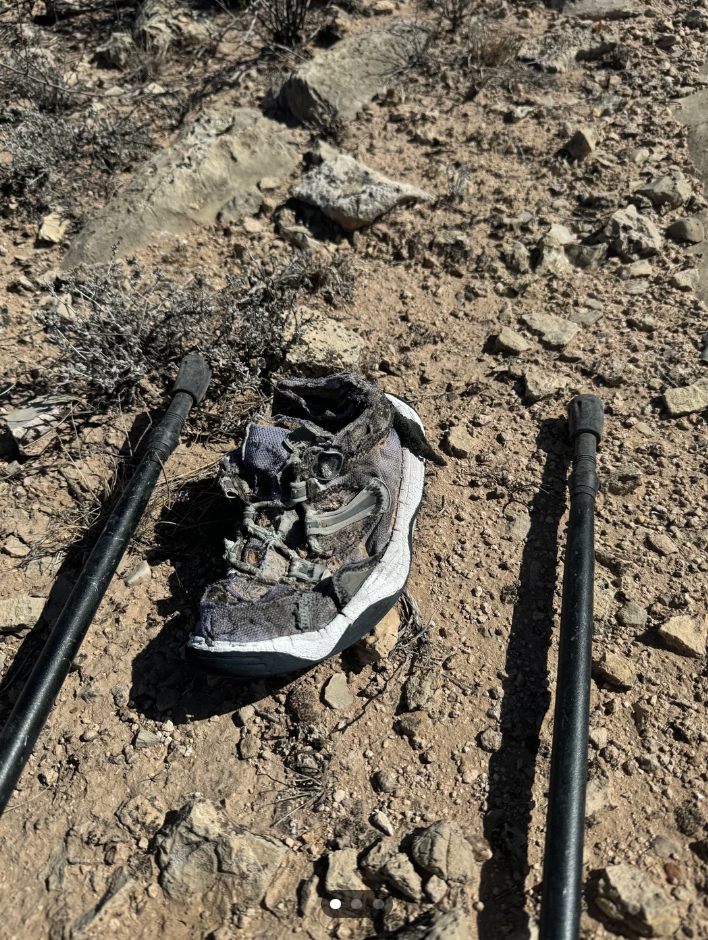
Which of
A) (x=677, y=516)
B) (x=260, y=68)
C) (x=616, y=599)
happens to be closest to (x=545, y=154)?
(x=260, y=68)

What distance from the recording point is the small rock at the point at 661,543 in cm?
268

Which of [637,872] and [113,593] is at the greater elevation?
[637,872]

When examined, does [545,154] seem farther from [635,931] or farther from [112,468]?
[635,931]

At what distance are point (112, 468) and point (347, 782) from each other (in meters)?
1.65

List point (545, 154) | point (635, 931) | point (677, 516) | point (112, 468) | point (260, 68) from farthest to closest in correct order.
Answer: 1. point (260, 68)
2. point (545, 154)
3. point (112, 468)
4. point (677, 516)
5. point (635, 931)

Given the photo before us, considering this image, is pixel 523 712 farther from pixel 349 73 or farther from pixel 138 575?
pixel 349 73

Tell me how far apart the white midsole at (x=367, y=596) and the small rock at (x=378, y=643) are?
0.63 feet

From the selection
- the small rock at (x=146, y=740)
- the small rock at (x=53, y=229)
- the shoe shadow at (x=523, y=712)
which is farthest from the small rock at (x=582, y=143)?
the small rock at (x=146, y=740)

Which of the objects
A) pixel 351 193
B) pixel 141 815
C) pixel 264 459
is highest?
pixel 351 193

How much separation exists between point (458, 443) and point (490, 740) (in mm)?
1222

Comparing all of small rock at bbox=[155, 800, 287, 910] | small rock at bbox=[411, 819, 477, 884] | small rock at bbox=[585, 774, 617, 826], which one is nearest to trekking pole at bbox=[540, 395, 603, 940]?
small rock at bbox=[585, 774, 617, 826]

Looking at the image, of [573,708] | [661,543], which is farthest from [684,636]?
[573,708]

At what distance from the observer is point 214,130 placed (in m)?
4.16

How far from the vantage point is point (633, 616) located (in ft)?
8.28
